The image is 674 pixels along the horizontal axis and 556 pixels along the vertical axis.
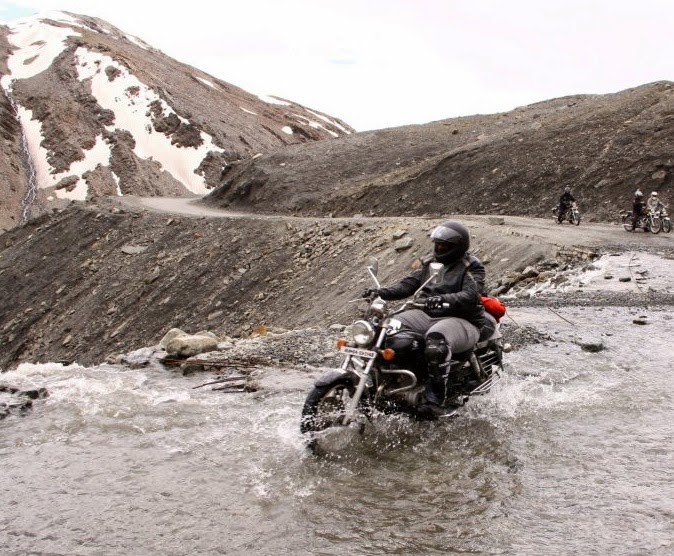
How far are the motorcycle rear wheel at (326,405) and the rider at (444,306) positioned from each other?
2.87ft

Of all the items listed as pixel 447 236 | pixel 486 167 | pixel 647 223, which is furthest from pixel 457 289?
pixel 486 167

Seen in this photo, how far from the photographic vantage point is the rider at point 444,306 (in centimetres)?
725

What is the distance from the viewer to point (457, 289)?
25.3 feet

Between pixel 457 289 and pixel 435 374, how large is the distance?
1070 millimetres

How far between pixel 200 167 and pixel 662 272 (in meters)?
79.8

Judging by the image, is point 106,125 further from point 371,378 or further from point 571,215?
point 371,378

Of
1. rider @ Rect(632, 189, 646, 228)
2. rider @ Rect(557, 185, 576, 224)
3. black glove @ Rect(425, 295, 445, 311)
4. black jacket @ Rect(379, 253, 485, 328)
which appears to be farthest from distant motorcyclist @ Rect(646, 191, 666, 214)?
black glove @ Rect(425, 295, 445, 311)

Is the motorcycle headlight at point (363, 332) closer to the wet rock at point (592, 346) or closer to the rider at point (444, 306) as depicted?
the rider at point (444, 306)

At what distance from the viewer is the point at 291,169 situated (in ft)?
163

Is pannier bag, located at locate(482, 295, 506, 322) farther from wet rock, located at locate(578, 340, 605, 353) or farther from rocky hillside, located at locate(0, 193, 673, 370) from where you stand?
rocky hillside, located at locate(0, 193, 673, 370)

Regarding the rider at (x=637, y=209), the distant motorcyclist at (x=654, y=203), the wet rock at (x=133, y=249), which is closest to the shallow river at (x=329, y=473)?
the rider at (x=637, y=209)

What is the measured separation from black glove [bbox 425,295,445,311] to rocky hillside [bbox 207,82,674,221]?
27.0 meters

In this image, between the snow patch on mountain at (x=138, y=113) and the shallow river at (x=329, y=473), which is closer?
the shallow river at (x=329, y=473)

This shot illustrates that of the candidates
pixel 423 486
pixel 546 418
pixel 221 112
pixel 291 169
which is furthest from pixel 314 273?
pixel 221 112
